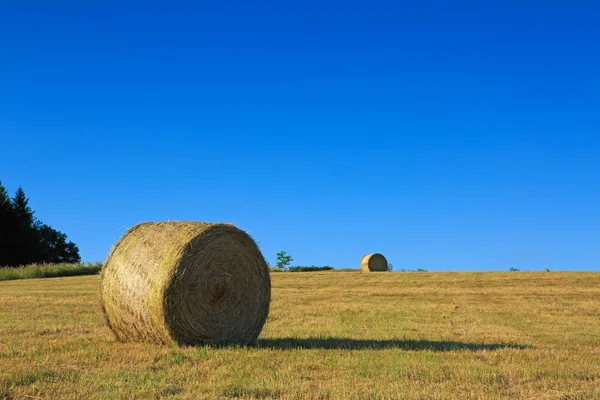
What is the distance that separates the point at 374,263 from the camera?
41.0 metres

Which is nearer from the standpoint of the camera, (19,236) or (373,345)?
(373,345)

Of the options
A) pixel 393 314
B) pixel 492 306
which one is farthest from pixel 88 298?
pixel 492 306

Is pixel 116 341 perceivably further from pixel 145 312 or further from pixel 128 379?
pixel 128 379

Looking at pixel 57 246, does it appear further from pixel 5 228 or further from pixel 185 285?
pixel 185 285

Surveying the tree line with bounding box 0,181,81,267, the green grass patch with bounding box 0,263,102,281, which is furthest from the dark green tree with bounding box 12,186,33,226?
the green grass patch with bounding box 0,263,102,281

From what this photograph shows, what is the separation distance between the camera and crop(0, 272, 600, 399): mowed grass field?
734 centimetres

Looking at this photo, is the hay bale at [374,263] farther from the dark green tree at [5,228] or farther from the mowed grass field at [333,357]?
the dark green tree at [5,228]

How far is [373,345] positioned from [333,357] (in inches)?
65.5

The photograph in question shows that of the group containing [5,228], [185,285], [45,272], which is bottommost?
[185,285]

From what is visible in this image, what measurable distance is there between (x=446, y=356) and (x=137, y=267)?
557 cm

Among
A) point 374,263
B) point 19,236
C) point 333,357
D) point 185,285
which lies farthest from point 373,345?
point 19,236

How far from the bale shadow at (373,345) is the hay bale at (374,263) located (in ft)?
96.0

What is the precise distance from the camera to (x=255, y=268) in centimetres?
1245

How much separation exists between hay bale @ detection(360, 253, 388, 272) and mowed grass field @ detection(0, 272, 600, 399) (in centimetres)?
2106
